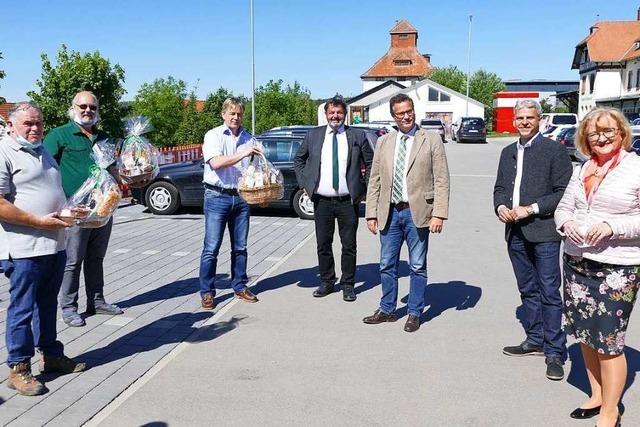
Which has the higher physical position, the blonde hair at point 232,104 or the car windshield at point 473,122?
the car windshield at point 473,122

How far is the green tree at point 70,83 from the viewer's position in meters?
32.8

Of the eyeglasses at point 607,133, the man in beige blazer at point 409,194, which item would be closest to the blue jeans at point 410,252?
the man in beige blazer at point 409,194

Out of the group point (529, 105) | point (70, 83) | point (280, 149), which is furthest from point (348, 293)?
point (70, 83)

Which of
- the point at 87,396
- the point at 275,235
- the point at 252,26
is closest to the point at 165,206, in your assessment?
the point at 275,235

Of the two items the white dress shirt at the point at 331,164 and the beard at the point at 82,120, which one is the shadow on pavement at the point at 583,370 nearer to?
the white dress shirt at the point at 331,164

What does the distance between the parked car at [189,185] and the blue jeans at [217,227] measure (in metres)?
5.83

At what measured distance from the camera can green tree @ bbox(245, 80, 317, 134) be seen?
3703cm

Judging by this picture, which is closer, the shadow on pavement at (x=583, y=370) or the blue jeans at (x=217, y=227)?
the shadow on pavement at (x=583, y=370)

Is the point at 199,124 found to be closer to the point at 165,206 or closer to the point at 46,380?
the point at 165,206

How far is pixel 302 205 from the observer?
11.8 m

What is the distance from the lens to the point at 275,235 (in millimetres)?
10078

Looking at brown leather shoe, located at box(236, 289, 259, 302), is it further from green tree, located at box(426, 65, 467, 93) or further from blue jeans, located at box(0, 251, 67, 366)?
green tree, located at box(426, 65, 467, 93)

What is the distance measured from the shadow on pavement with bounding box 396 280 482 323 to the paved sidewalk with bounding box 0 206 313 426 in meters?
2.01

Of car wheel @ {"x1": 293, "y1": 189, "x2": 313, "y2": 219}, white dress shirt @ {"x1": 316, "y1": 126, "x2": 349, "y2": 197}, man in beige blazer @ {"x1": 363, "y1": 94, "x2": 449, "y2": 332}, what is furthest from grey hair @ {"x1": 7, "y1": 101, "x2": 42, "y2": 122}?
car wheel @ {"x1": 293, "y1": 189, "x2": 313, "y2": 219}
